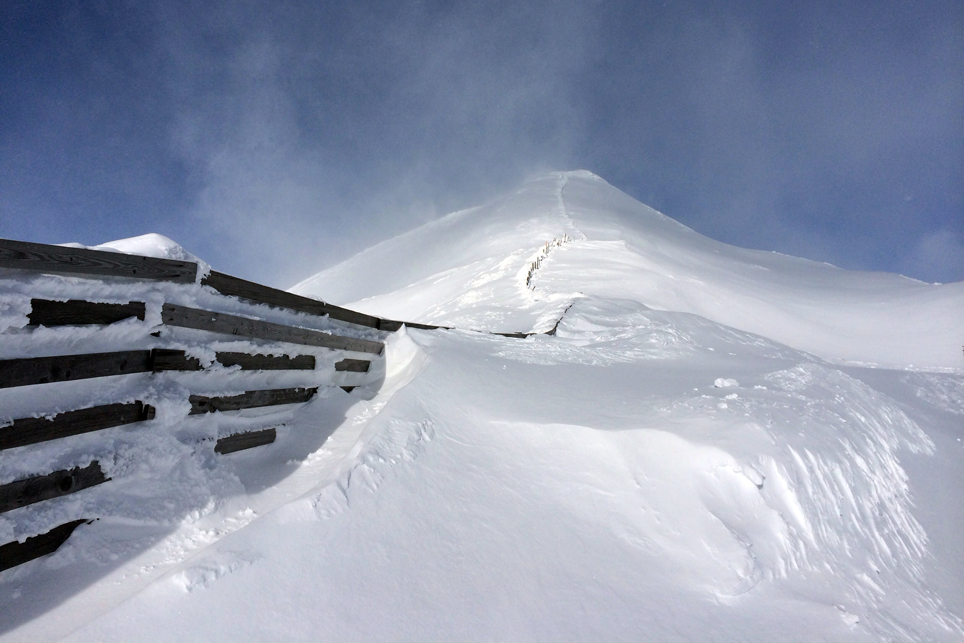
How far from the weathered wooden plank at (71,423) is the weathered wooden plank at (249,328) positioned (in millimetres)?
617

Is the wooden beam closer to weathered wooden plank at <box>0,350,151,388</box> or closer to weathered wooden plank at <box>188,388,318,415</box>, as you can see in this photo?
weathered wooden plank at <box>0,350,151,388</box>

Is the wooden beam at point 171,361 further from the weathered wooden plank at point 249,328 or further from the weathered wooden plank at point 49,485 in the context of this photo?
the weathered wooden plank at point 49,485

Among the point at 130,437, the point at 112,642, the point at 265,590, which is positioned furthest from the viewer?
the point at 130,437

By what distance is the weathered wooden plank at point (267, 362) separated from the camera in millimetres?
4059

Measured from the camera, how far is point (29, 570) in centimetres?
276

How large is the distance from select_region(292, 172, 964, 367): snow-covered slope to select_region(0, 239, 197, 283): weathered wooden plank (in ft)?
25.6

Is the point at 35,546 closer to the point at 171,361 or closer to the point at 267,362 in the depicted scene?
the point at 171,361

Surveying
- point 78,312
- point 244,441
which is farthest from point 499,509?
point 78,312

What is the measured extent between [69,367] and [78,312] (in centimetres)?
32

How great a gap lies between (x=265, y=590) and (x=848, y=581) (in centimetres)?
395

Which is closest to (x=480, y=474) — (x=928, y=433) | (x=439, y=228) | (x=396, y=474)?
(x=396, y=474)

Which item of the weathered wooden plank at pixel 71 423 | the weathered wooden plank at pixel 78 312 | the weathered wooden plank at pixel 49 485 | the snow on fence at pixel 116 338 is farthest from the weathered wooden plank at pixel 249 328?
the weathered wooden plank at pixel 49 485

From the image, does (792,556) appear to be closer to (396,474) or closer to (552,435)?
(552,435)

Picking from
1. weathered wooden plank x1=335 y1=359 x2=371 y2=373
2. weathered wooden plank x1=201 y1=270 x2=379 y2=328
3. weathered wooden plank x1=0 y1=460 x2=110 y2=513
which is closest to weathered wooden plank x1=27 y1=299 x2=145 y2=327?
weathered wooden plank x1=201 y1=270 x2=379 y2=328
